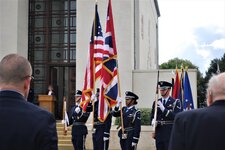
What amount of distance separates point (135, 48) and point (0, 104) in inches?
684

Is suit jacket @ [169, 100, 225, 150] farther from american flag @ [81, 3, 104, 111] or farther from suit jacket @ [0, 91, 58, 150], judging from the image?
american flag @ [81, 3, 104, 111]

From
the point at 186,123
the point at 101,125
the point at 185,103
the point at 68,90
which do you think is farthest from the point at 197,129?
the point at 68,90

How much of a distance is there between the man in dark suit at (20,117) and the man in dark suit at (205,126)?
1075 millimetres

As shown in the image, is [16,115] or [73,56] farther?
[73,56]

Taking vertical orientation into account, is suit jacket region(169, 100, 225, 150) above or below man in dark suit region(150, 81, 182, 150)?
above

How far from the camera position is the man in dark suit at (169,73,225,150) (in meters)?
3.34

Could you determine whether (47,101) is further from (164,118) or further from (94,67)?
(164,118)

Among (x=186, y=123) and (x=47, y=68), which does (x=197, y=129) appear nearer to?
(x=186, y=123)

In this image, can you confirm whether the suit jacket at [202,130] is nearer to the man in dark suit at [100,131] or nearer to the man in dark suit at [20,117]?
the man in dark suit at [20,117]

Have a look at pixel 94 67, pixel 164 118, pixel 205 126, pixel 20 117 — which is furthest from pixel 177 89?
pixel 20 117

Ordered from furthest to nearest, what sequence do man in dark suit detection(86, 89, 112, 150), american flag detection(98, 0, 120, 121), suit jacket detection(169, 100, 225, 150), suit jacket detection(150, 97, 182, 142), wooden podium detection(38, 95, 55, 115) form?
1. wooden podium detection(38, 95, 55, 115)
2. man in dark suit detection(86, 89, 112, 150)
3. american flag detection(98, 0, 120, 121)
4. suit jacket detection(150, 97, 182, 142)
5. suit jacket detection(169, 100, 225, 150)

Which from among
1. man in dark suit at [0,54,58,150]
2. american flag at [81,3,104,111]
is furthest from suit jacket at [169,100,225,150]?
american flag at [81,3,104,111]

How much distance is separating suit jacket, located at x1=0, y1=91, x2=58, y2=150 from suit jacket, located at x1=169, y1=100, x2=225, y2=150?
3.55 ft

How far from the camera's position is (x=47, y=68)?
64.7 ft
